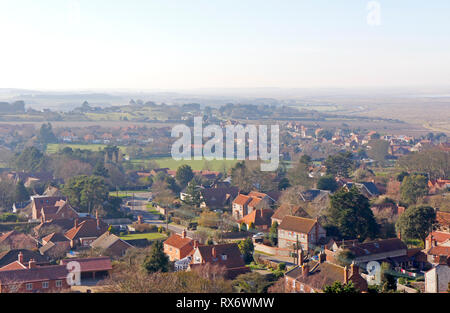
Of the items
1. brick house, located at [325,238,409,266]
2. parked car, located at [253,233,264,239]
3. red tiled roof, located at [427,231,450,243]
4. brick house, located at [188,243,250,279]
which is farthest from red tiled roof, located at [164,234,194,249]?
red tiled roof, located at [427,231,450,243]

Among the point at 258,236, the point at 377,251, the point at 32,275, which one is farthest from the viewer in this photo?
the point at 258,236

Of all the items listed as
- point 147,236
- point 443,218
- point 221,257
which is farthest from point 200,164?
point 221,257

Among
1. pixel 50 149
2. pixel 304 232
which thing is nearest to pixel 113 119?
pixel 50 149

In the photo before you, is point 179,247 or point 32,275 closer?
point 32,275

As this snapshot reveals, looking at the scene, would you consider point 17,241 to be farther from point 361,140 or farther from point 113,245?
point 361,140
